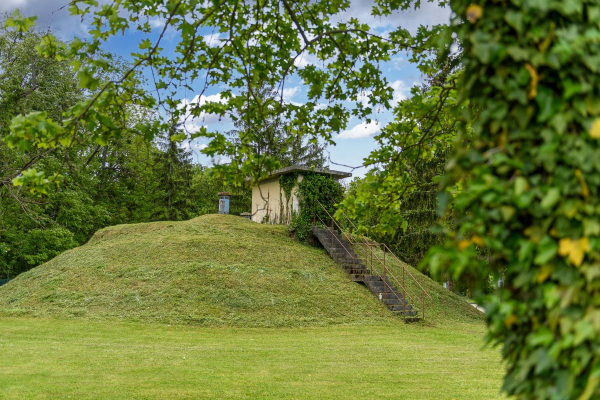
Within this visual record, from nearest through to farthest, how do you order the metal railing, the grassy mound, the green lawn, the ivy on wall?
the green lawn
the grassy mound
the metal railing
the ivy on wall

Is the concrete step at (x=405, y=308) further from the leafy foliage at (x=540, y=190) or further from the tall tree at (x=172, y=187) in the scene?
the tall tree at (x=172, y=187)

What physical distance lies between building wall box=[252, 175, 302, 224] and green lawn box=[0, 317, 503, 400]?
24.7 feet

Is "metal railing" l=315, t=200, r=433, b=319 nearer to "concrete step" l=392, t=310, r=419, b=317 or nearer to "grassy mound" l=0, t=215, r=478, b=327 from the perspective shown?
"concrete step" l=392, t=310, r=419, b=317

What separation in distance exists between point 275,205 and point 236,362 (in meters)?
12.8

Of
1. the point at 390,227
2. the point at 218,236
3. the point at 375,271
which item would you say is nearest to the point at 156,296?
the point at 218,236

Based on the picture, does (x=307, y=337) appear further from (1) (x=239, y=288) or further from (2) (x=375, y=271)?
(2) (x=375, y=271)

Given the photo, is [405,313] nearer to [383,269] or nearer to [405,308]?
[405,308]

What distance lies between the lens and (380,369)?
8367mm

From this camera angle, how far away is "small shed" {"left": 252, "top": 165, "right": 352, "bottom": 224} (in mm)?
19453

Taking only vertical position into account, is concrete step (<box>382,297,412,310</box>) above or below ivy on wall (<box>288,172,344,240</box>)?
below

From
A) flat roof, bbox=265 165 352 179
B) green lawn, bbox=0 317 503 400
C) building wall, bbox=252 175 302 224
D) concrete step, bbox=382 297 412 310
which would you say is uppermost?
flat roof, bbox=265 165 352 179

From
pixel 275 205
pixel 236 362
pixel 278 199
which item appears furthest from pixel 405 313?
pixel 275 205

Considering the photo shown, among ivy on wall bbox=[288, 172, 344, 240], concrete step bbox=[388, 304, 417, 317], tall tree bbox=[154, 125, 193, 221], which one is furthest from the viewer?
tall tree bbox=[154, 125, 193, 221]

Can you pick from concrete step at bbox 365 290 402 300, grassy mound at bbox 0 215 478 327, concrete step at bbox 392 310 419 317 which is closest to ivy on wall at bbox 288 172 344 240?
grassy mound at bbox 0 215 478 327
